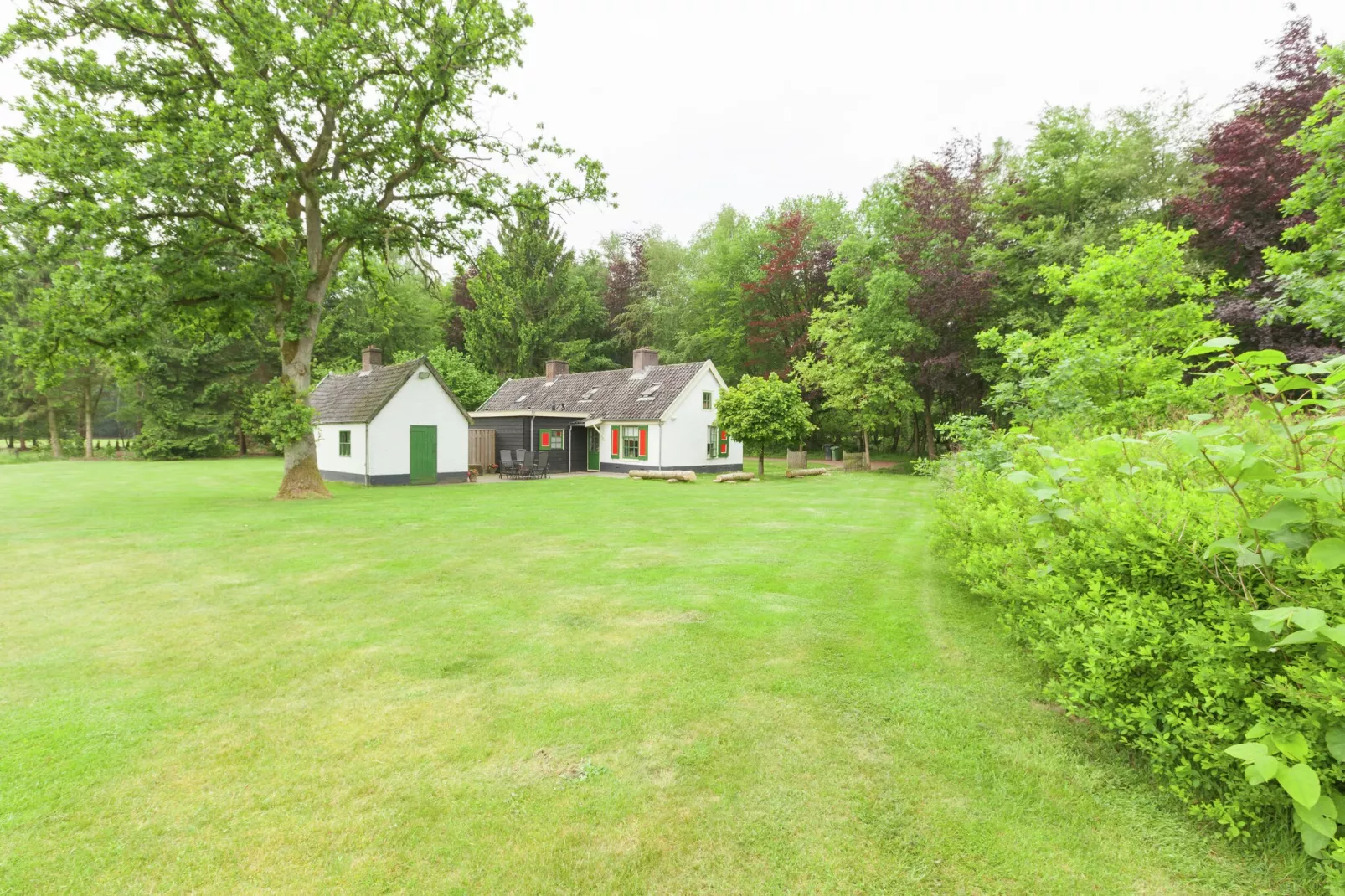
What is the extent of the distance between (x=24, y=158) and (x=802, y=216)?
3309 cm

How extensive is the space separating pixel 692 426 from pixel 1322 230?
62.6 feet

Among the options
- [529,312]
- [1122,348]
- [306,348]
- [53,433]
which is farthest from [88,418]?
[1122,348]

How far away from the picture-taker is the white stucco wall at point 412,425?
20.2 meters

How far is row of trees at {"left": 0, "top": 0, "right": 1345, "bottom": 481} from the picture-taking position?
33.0 ft

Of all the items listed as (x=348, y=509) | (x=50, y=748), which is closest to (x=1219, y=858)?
(x=50, y=748)

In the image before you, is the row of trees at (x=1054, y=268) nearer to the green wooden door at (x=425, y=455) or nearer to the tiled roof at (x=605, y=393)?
the tiled roof at (x=605, y=393)

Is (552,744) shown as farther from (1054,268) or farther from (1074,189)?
(1074,189)

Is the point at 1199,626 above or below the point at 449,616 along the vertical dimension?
above

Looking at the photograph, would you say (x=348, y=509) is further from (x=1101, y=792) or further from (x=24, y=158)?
(x=1101, y=792)

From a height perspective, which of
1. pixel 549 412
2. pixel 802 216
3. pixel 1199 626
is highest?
pixel 802 216

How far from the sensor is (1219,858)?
2.55m

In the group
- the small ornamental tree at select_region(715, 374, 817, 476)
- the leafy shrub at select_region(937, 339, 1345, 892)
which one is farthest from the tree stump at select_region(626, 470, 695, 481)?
the leafy shrub at select_region(937, 339, 1345, 892)

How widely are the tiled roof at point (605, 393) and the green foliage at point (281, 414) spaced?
11982 mm

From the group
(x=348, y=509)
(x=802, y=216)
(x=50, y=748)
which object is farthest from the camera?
(x=802, y=216)
